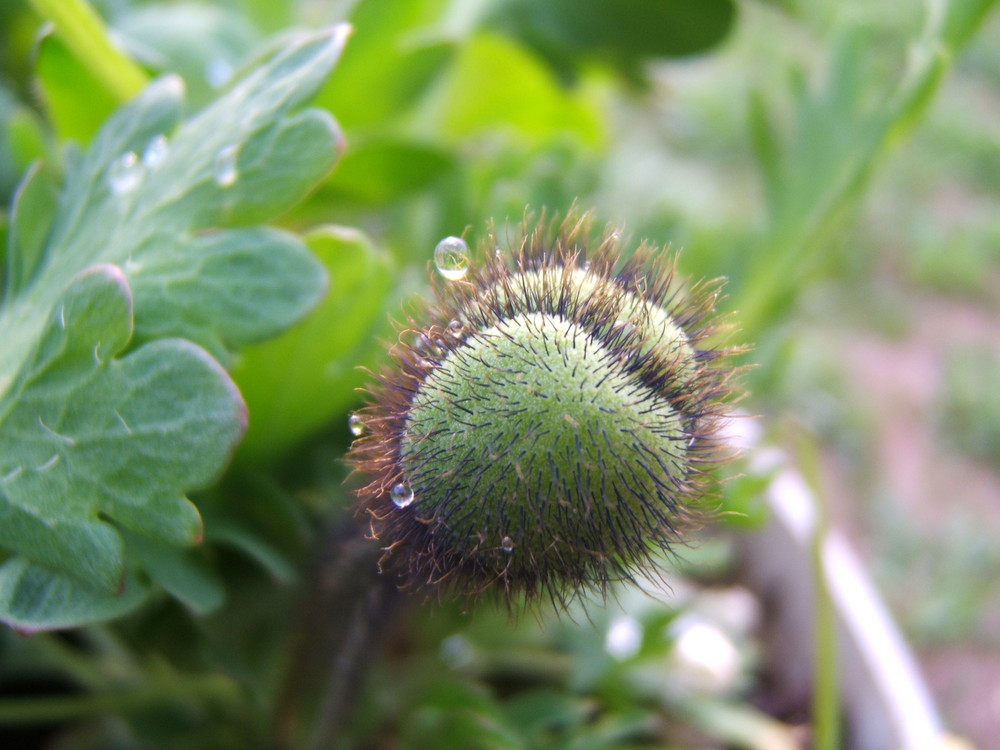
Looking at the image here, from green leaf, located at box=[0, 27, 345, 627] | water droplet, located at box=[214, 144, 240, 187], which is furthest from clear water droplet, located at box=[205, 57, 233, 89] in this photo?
water droplet, located at box=[214, 144, 240, 187]

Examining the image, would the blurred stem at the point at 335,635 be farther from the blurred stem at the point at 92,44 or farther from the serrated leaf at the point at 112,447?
the blurred stem at the point at 92,44

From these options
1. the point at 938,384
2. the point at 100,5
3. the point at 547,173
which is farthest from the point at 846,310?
the point at 100,5

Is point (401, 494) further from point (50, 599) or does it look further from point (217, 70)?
point (217, 70)

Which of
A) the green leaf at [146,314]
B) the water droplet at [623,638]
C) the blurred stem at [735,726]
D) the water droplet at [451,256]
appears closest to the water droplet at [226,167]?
the green leaf at [146,314]

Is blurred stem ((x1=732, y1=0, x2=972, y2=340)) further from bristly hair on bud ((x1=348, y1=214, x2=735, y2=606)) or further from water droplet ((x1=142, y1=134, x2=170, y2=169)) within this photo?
water droplet ((x1=142, y1=134, x2=170, y2=169))

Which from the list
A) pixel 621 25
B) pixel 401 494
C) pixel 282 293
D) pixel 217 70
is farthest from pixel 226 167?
pixel 621 25

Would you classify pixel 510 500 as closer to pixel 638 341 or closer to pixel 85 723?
pixel 638 341

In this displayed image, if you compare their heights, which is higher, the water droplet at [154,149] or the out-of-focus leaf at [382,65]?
the water droplet at [154,149]
